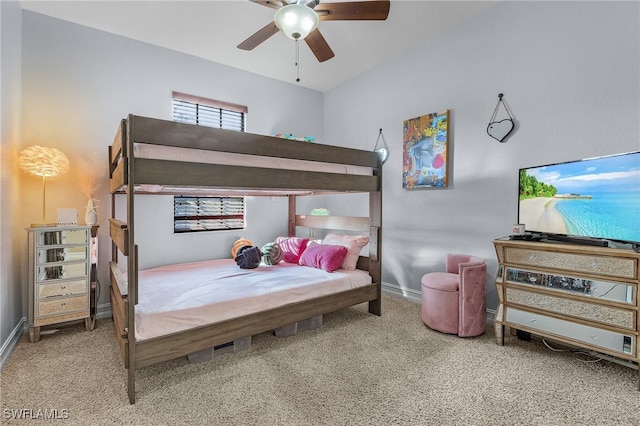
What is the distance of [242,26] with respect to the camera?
9.86 feet

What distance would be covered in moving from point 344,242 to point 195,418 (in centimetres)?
211

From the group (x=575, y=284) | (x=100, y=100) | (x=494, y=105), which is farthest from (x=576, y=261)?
(x=100, y=100)

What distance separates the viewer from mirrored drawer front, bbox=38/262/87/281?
95.9 inches

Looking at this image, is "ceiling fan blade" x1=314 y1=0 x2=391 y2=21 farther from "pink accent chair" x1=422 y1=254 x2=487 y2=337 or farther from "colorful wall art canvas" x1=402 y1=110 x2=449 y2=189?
"pink accent chair" x1=422 y1=254 x2=487 y2=337

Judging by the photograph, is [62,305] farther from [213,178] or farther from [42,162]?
[213,178]

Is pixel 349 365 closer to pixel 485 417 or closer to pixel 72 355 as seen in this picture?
pixel 485 417

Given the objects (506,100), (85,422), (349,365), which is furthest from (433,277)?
(85,422)

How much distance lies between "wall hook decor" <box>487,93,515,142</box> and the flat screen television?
44 centimetres

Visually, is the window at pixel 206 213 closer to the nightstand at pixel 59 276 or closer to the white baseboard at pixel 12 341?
the nightstand at pixel 59 276

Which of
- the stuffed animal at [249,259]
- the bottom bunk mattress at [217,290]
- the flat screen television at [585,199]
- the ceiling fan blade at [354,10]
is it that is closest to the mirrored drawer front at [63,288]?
the bottom bunk mattress at [217,290]

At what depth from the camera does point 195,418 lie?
5.09 feet

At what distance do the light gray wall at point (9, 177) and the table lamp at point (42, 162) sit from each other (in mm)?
83

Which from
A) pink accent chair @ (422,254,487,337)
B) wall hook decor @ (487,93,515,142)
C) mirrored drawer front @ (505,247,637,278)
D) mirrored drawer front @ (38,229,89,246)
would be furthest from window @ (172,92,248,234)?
mirrored drawer front @ (505,247,637,278)

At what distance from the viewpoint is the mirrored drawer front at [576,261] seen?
1.83 m
